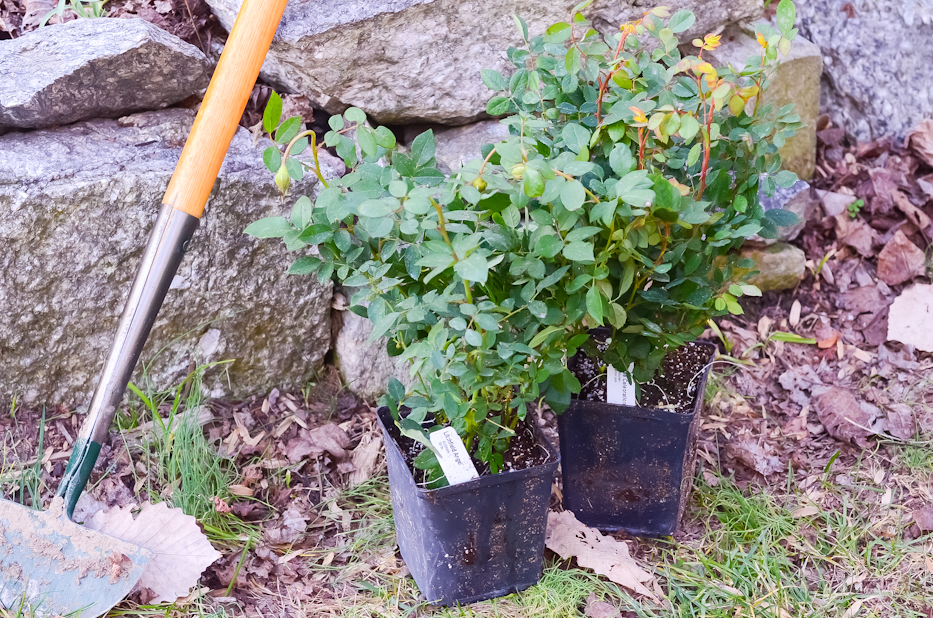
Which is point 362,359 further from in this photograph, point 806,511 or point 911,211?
point 911,211

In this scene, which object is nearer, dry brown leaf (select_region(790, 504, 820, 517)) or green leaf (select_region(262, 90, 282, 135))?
green leaf (select_region(262, 90, 282, 135))

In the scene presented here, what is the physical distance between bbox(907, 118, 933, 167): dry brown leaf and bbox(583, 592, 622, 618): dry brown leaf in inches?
79.4

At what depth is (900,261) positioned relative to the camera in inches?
99.0

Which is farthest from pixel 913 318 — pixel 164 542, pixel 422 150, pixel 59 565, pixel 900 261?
pixel 59 565

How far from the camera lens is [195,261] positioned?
192 centimetres

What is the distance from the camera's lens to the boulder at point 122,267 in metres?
1.79

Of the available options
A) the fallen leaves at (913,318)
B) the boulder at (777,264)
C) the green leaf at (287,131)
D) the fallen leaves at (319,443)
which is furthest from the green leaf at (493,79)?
the fallen leaves at (913,318)

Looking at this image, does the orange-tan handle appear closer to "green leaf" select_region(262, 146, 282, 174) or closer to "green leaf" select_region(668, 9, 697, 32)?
"green leaf" select_region(262, 146, 282, 174)

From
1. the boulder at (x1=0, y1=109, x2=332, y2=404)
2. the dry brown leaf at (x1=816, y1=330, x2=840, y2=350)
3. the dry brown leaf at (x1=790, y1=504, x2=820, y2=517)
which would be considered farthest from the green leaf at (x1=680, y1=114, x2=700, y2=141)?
the dry brown leaf at (x1=816, y1=330, x2=840, y2=350)

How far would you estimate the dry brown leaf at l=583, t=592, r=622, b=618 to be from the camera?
1619 millimetres

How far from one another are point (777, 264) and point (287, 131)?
1.87 meters

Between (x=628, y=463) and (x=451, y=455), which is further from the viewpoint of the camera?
(x=628, y=463)

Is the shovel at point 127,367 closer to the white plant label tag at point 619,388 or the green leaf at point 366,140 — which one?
the green leaf at point 366,140

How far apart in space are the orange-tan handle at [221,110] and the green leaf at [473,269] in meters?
0.77
